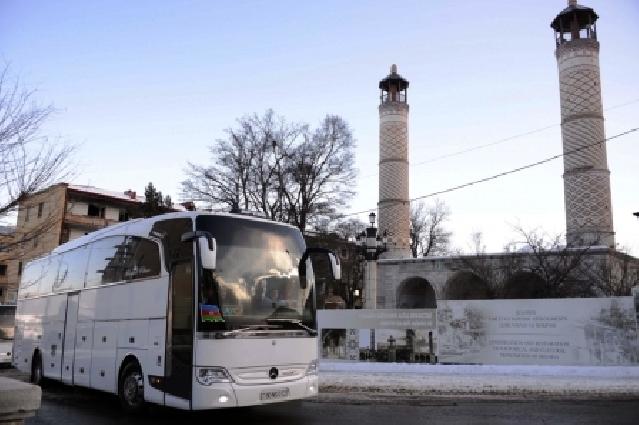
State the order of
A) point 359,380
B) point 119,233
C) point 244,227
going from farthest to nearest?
point 359,380, point 119,233, point 244,227

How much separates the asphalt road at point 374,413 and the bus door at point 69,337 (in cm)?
53

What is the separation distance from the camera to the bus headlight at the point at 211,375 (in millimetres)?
7180

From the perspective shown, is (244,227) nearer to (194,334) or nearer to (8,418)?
(194,334)

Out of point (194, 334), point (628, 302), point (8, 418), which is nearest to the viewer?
point (8, 418)

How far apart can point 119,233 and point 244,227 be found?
297cm

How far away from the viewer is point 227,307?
7418 mm

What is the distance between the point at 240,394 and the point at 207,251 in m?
1.99

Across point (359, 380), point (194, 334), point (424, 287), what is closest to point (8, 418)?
point (194, 334)

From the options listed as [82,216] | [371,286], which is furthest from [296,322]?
[82,216]

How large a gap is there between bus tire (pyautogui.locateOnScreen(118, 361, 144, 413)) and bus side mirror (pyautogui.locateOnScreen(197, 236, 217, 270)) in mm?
2574

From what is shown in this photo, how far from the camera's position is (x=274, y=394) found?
763 cm

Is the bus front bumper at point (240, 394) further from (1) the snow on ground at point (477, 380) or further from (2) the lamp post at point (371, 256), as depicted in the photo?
(2) the lamp post at point (371, 256)

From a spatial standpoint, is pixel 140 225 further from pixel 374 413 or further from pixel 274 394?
pixel 374 413

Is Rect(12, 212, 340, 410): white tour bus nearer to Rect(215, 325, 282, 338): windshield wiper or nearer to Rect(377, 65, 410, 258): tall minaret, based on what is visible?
Rect(215, 325, 282, 338): windshield wiper
